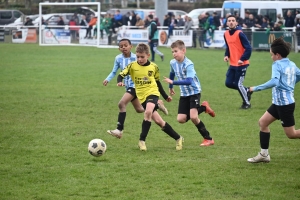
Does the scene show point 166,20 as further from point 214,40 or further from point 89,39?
point 89,39

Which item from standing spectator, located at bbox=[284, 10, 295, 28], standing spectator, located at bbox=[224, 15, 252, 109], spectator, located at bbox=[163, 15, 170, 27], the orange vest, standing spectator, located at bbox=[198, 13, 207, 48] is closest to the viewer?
standing spectator, located at bbox=[224, 15, 252, 109]

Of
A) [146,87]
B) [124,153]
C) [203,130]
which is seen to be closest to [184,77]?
[146,87]

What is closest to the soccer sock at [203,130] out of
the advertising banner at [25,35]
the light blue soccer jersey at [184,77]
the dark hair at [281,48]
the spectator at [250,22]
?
the light blue soccer jersey at [184,77]

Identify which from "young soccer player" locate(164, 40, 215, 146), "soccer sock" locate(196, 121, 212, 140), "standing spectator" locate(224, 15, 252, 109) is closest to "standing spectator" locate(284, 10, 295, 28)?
"standing spectator" locate(224, 15, 252, 109)

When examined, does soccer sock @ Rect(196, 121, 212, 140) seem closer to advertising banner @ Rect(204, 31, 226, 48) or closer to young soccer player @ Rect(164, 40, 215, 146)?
young soccer player @ Rect(164, 40, 215, 146)

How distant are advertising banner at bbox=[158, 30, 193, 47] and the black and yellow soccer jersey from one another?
969 inches

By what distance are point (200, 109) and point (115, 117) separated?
3.19 meters

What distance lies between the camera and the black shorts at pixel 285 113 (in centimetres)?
792

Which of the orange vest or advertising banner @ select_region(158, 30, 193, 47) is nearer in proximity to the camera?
the orange vest

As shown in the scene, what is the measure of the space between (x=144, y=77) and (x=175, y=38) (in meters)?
24.9

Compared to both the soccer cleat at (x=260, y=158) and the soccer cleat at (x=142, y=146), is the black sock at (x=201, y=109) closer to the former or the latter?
the soccer cleat at (x=142, y=146)

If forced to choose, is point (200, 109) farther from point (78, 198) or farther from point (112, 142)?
point (78, 198)

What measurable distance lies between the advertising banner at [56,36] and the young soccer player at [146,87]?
28189 millimetres

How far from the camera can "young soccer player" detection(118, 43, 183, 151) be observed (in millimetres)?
9320
